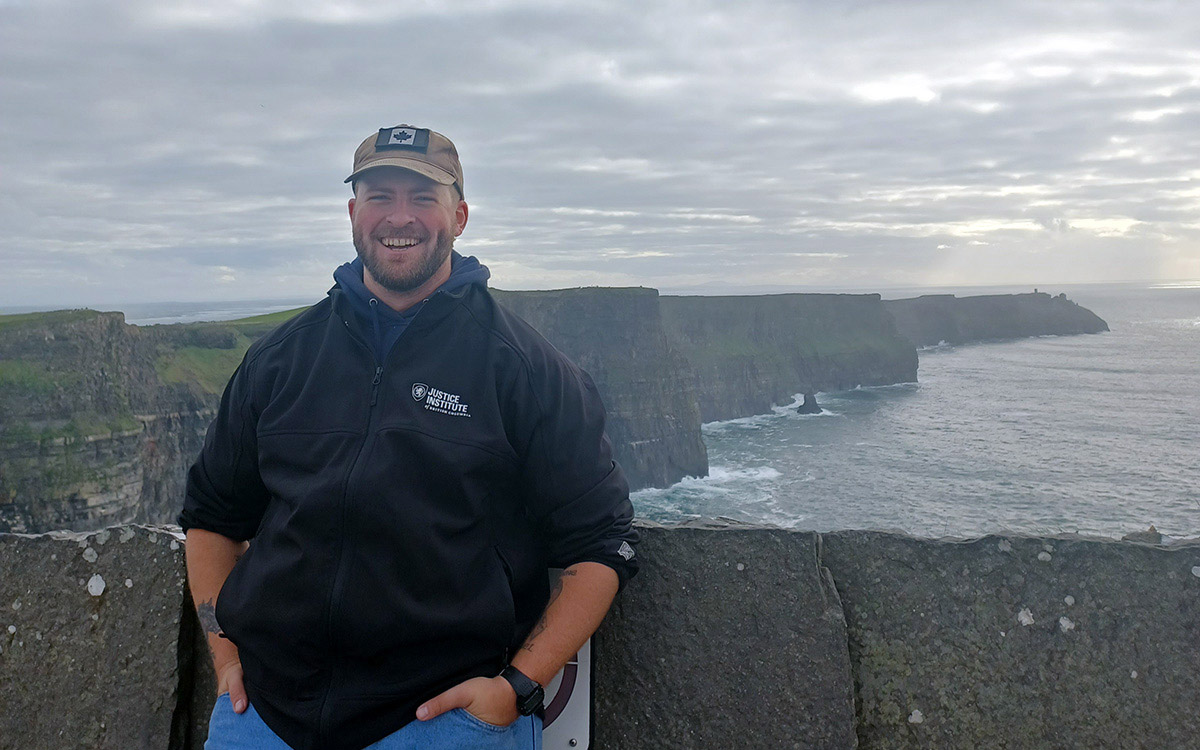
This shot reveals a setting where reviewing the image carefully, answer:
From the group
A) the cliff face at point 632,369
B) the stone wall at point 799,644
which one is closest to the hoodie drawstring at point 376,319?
the stone wall at point 799,644

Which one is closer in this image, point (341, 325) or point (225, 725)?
point (225, 725)

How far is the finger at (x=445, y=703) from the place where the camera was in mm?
2521

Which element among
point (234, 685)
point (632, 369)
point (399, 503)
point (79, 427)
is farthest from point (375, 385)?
point (632, 369)

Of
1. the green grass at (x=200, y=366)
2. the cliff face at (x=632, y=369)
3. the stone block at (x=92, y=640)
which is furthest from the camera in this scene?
the cliff face at (x=632, y=369)

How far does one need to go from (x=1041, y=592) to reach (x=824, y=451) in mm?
70769

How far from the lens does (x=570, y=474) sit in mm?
2734

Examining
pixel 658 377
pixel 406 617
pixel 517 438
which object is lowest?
pixel 658 377

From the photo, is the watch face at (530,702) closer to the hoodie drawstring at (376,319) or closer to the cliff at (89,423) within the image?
the hoodie drawstring at (376,319)

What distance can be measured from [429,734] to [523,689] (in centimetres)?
30

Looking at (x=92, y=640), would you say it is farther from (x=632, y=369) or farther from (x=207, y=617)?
(x=632, y=369)

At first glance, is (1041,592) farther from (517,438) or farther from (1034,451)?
(1034,451)

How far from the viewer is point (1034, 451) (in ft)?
218

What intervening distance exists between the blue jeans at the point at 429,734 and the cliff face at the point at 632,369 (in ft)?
217

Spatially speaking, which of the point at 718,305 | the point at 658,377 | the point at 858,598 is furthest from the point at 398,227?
the point at 718,305
